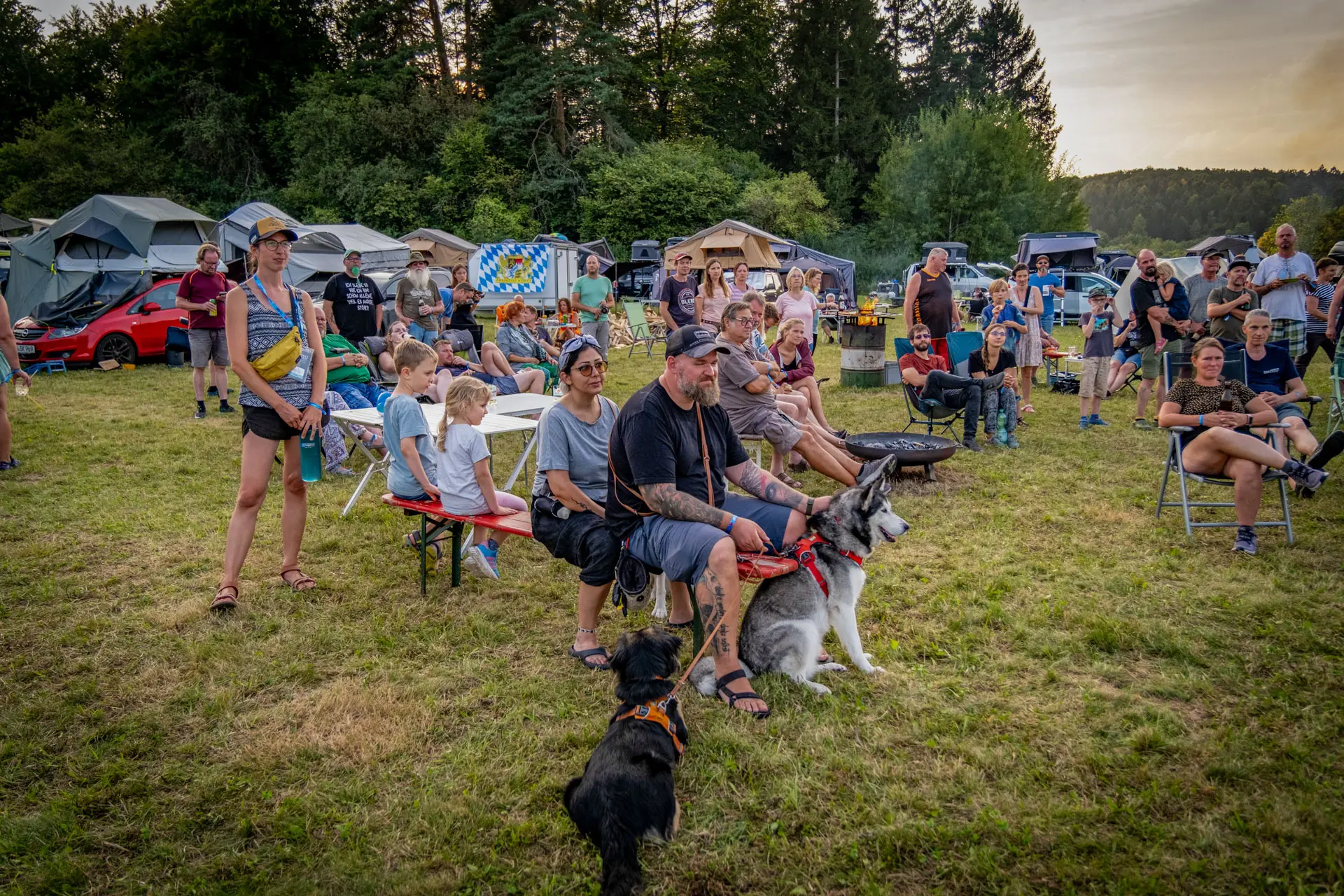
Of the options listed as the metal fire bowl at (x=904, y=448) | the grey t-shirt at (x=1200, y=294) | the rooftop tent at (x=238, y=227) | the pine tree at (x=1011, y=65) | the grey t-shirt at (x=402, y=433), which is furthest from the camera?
the pine tree at (x=1011, y=65)

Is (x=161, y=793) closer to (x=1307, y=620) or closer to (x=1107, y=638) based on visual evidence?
(x=1107, y=638)

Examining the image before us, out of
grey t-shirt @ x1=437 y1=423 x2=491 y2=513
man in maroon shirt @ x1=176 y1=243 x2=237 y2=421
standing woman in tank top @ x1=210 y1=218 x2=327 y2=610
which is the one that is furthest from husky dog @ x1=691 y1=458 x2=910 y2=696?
man in maroon shirt @ x1=176 y1=243 x2=237 y2=421

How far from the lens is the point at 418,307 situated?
877 cm

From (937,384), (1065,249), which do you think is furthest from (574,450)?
(1065,249)

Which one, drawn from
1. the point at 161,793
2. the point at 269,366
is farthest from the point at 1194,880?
the point at 269,366

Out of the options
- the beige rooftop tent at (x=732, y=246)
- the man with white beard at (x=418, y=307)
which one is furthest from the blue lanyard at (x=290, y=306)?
the beige rooftop tent at (x=732, y=246)

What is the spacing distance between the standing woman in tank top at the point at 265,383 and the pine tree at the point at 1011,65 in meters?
53.3

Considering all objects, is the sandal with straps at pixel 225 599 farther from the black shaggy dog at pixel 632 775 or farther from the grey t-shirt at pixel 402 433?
the black shaggy dog at pixel 632 775

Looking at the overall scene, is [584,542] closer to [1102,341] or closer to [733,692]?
[733,692]

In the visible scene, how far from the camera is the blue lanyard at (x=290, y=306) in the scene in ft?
13.4

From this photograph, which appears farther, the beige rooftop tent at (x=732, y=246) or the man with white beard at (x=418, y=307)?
the beige rooftop tent at (x=732, y=246)

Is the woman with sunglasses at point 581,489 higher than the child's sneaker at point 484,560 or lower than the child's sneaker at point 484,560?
higher

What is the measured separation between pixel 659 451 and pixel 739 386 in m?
2.83

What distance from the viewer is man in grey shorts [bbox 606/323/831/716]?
3.34 meters
